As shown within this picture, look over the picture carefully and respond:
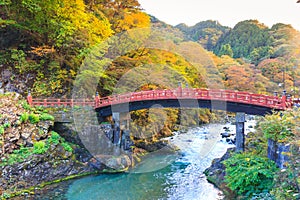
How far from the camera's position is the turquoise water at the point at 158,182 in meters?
18.1

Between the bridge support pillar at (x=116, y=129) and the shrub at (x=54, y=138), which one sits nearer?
the shrub at (x=54, y=138)

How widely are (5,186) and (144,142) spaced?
13.9m

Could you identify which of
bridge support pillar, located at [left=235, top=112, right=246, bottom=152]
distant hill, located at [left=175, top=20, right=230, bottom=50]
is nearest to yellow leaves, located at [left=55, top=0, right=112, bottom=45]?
bridge support pillar, located at [left=235, top=112, right=246, bottom=152]

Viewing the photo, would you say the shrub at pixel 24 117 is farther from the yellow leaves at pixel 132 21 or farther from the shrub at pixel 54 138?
the yellow leaves at pixel 132 21

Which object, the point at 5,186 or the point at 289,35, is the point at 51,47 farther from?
the point at 289,35

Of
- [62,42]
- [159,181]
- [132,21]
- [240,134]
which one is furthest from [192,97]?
[132,21]

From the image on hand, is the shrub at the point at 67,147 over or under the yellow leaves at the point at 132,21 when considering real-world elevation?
under

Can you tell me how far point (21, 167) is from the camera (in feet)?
61.2

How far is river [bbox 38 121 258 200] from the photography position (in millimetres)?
18000

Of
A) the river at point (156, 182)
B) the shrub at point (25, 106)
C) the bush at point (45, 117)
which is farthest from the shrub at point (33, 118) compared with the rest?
the river at point (156, 182)

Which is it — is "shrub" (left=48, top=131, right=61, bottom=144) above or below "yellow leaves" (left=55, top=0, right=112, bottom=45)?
below

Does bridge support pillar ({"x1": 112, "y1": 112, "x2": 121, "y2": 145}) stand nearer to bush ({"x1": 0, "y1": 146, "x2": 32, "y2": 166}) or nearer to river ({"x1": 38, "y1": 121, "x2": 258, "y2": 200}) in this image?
river ({"x1": 38, "y1": 121, "x2": 258, "y2": 200})

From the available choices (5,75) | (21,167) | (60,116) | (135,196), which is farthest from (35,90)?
(135,196)

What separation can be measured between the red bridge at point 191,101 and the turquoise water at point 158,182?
5.09m
